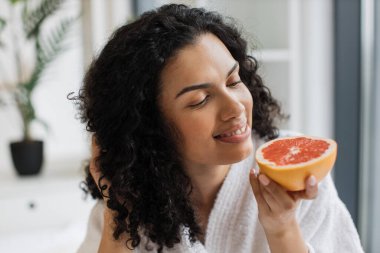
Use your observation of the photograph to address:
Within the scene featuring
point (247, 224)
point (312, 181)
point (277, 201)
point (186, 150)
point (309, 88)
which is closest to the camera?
point (312, 181)

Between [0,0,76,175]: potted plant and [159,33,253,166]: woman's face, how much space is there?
1288mm

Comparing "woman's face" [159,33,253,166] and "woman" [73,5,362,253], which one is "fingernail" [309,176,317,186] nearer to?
"woman" [73,5,362,253]

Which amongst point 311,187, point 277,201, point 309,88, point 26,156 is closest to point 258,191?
point 277,201

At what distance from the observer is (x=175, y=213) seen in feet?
3.57

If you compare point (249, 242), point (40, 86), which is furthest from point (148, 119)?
point (40, 86)

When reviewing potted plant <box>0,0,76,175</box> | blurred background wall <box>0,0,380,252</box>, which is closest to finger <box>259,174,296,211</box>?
blurred background wall <box>0,0,380,252</box>

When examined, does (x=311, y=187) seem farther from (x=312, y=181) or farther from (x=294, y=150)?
(x=294, y=150)

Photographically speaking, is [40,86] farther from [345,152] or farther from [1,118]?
[345,152]

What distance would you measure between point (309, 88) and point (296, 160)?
1007 millimetres

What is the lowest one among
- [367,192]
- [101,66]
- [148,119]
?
[367,192]

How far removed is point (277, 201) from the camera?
0.89 metres

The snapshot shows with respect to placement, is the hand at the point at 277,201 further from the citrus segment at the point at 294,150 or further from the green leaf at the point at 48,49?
the green leaf at the point at 48,49

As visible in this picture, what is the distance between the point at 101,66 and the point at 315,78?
3.24ft

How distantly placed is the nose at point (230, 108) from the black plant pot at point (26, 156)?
4.64 ft
